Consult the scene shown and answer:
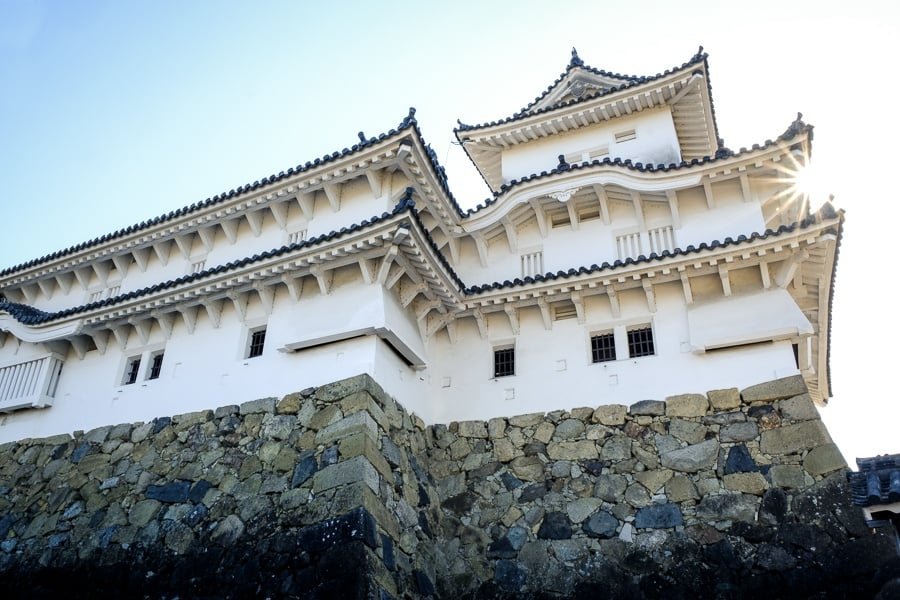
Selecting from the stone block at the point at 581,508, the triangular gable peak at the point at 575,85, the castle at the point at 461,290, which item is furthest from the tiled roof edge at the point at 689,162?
the stone block at the point at 581,508

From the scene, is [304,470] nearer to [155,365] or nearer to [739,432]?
[155,365]

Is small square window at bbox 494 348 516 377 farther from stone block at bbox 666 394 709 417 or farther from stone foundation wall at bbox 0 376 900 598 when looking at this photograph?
stone block at bbox 666 394 709 417

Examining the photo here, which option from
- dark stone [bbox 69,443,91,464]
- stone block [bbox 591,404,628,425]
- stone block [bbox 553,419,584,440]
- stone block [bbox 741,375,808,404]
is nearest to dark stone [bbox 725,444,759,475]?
stone block [bbox 741,375,808,404]

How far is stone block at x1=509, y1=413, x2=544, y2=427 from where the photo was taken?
1248cm

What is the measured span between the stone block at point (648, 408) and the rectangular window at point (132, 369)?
33.8ft

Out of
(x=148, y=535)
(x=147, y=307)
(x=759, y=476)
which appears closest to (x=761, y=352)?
(x=759, y=476)

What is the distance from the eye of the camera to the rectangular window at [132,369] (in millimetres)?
13930

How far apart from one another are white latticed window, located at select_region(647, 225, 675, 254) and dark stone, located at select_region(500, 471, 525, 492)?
5.71 meters

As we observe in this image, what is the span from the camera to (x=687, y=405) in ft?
38.0

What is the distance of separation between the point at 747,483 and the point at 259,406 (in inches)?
336

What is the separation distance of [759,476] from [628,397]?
2.57 m

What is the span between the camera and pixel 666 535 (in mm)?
10430

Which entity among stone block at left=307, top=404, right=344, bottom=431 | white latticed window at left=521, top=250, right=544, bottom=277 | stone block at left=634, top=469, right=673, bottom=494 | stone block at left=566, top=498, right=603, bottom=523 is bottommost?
stone block at left=566, top=498, right=603, bottom=523

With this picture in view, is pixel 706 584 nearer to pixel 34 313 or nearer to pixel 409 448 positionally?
pixel 409 448
